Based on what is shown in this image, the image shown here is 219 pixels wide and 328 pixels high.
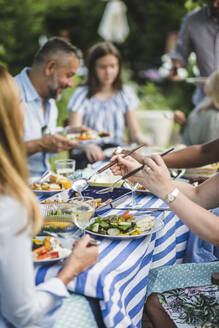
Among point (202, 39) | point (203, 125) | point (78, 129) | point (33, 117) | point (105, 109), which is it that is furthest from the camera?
point (202, 39)

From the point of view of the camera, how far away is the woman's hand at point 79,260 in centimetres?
147

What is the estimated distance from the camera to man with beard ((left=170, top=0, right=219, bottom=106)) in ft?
15.9

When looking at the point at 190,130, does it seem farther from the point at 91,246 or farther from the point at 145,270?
the point at 91,246

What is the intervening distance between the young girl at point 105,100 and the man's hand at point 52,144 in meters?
1.15

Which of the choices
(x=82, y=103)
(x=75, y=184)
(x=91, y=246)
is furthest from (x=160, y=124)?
(x=91, y=246)

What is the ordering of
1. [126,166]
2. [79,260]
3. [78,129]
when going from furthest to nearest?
1. [78,129]
2. [126,166]
3. [79,260]

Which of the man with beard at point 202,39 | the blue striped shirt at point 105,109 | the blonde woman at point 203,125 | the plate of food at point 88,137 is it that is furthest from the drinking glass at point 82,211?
the man with beard at point 202,39

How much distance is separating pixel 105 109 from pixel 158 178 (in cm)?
→ 276

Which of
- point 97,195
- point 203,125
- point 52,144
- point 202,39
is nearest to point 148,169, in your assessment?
point 97,195

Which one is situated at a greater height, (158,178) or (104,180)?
(158,178)

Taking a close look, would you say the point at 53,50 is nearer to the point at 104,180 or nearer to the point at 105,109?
the point at 105,109

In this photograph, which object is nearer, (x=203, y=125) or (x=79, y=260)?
(x=79, y=260)

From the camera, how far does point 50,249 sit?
161 cm

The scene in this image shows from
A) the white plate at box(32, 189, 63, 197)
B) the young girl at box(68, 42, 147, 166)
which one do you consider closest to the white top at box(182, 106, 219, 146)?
the young girl at box(68, 42, 147, 166)
